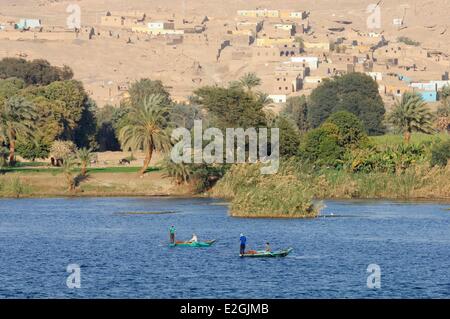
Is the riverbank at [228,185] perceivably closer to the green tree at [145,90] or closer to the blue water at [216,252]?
the blue water at [216,252]

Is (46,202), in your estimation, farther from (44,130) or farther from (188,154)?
(44,130)

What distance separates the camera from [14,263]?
2222 inches

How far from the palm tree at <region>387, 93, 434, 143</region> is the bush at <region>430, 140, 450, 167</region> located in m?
13.9

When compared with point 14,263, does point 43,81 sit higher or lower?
higher

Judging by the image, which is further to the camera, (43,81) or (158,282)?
(43,81)

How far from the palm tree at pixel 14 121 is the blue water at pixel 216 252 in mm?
14514

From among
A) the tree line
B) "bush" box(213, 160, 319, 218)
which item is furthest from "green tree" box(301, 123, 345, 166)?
"bush" box(213, 160, 319, 218)

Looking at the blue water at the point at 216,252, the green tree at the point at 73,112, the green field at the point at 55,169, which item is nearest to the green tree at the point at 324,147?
the blue water at the point at 216,252

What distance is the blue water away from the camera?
48.6 meters

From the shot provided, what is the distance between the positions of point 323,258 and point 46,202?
1395 inches

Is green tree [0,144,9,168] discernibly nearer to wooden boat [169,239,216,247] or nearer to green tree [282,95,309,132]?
wooden boat [169,239,216,247]

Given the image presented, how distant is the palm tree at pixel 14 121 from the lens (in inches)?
4006

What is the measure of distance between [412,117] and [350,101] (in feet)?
126
